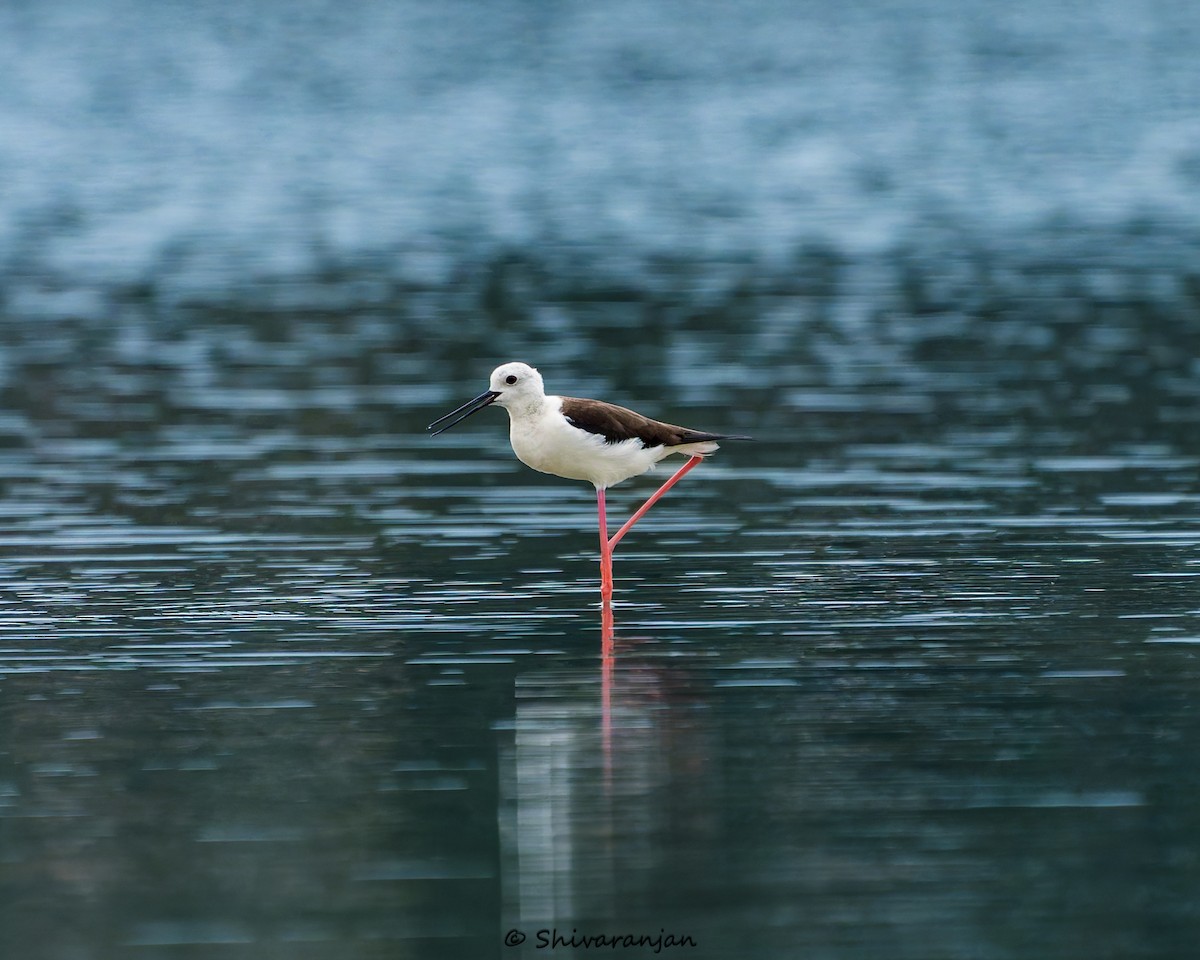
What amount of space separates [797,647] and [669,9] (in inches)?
2393

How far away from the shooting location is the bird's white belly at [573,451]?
12672mm

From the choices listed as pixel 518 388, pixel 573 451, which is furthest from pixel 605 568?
pixel 518 388

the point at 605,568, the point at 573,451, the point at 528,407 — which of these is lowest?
the point at 605,568

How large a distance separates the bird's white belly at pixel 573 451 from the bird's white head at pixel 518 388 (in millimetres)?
105

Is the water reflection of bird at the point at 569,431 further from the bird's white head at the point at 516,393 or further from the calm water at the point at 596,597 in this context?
the calm water at the point at 596,597

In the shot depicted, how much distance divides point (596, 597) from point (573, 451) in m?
0.83

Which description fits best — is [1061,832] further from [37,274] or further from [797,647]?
[37,274]

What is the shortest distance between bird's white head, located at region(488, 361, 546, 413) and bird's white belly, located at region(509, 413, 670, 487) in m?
0.10

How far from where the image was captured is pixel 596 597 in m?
12.6

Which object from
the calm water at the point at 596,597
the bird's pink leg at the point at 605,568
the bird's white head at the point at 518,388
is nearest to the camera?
the calm water at the point at 596,597

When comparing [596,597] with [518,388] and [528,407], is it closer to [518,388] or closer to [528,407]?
[528,407]

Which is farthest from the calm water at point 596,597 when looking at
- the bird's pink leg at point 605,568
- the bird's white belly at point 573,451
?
the bird's white belly at point 573,451

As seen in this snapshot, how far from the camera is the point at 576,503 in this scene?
1593 centimetres

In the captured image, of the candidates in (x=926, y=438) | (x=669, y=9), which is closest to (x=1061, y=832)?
(x=926, y=438)
